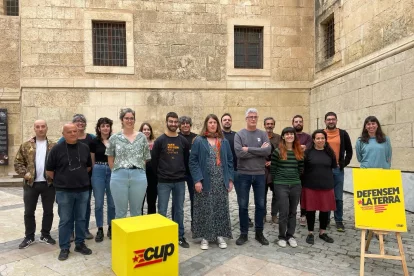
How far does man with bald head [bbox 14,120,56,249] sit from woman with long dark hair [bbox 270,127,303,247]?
11.0ft

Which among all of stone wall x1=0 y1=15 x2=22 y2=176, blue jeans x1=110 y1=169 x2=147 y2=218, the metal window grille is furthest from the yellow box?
stone wall x1=0 y1=15 x2=22 y2=176

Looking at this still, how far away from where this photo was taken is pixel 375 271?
3.73 m

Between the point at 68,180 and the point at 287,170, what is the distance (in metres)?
3.06

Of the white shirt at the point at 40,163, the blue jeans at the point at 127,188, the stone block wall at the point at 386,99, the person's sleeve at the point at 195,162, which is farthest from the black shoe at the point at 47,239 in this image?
the stone block wall at the point at 386,99

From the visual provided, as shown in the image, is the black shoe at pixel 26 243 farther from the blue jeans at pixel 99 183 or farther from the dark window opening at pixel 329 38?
the dark window opening at pixel 329 38

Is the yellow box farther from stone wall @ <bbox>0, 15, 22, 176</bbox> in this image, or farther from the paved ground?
stone wall @ <bbox>0, 15, 22, 176</bbox>

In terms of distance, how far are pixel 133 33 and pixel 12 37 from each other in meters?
4.65

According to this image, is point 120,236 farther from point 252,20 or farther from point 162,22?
point 252,20

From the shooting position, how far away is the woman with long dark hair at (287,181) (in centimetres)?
458

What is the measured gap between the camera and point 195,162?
454cm

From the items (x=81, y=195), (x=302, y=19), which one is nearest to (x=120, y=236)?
(x=81, y=195)

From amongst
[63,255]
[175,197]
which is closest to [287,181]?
[175,197]

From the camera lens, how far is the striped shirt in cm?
458

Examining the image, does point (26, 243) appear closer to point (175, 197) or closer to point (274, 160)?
point (175, 197)
